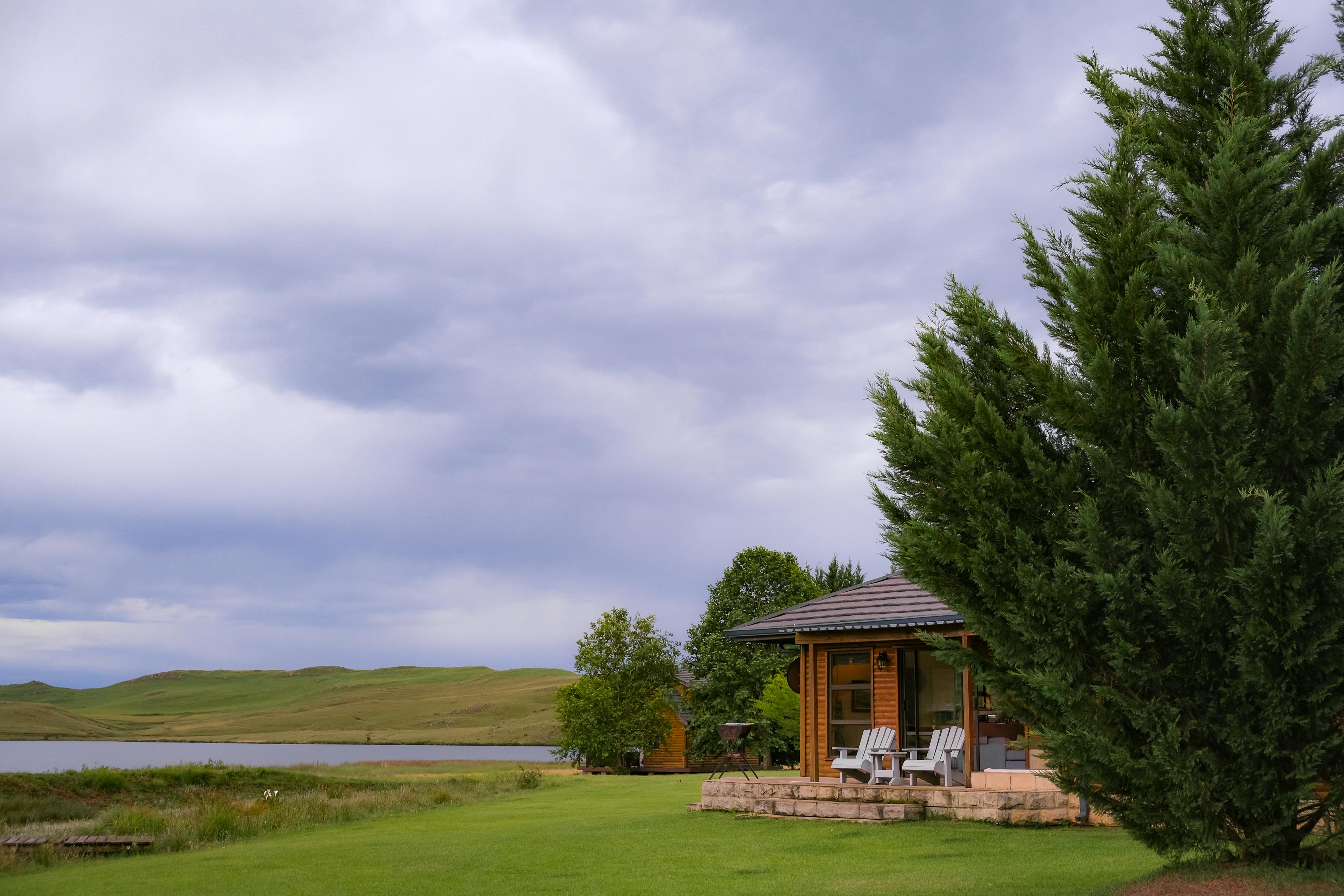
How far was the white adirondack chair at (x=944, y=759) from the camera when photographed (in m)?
15.2

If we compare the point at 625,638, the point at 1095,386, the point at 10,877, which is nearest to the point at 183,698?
the point at 625,638

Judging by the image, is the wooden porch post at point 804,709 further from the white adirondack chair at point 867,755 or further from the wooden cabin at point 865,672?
the white adirondack chair at point 867,755

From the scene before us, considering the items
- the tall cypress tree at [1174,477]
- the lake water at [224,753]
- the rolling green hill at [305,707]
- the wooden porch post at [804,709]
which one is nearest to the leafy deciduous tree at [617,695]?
the lake water at [224,753]

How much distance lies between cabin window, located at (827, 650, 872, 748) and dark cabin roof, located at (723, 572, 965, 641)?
3.47ft

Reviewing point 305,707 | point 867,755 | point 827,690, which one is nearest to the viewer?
point 867,755

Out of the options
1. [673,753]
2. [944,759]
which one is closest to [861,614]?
[944,759]

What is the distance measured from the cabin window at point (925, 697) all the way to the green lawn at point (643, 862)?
5.11 metres

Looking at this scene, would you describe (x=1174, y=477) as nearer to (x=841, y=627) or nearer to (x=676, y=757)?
(x=841, y=627)

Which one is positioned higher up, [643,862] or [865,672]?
[865,672]

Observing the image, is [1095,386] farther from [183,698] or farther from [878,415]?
[183,698]

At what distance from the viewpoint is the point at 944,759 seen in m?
15.4

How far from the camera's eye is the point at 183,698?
16250 cm

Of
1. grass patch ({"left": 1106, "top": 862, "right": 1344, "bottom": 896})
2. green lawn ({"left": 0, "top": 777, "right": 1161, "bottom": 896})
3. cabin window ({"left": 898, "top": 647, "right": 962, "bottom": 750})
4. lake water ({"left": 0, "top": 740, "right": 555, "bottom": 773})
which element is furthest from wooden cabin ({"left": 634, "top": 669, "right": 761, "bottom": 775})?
grass patch ({"left": 1106, "top": 862, "right": 1344, "bottom": 896})

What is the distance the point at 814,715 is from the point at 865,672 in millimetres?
1333
